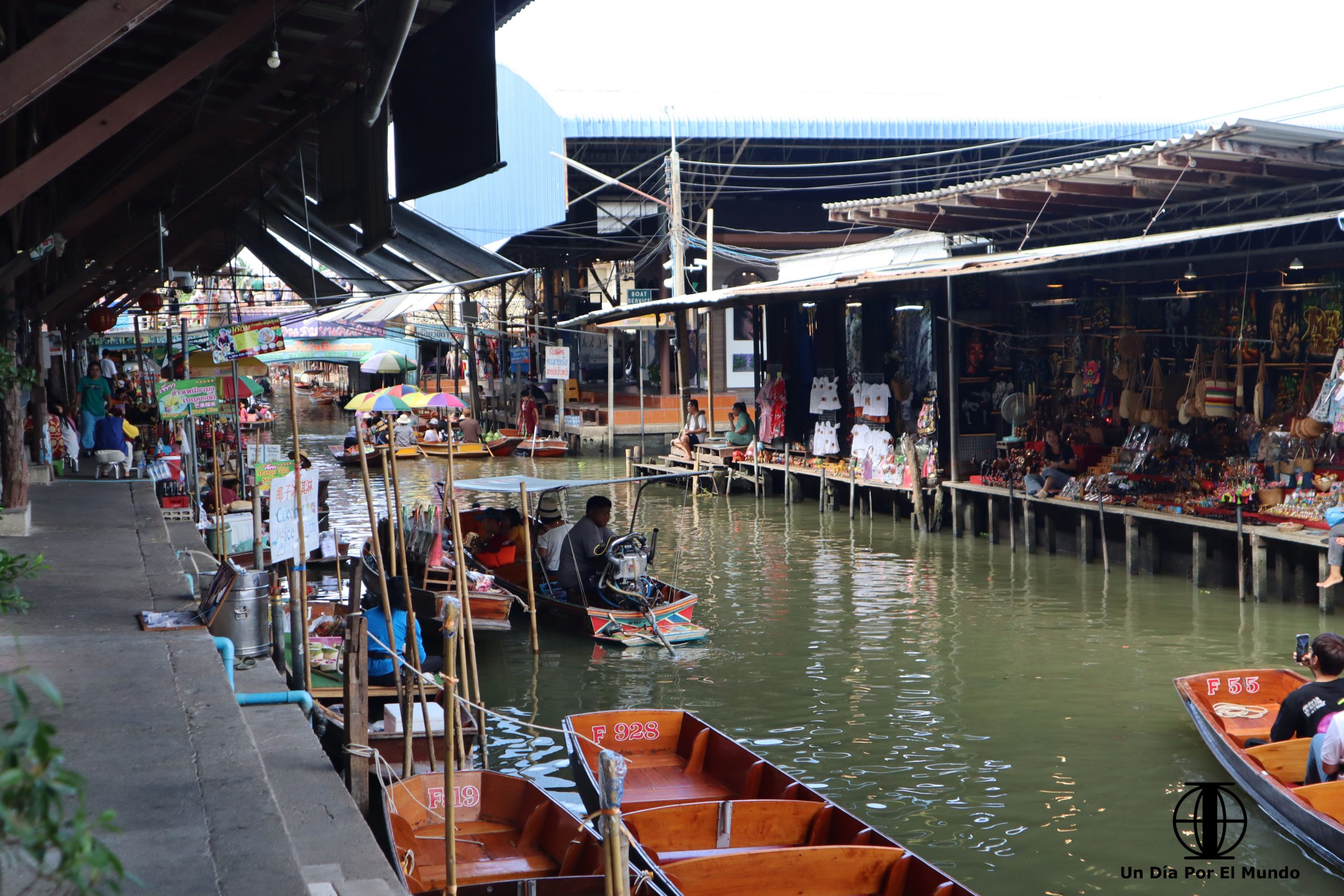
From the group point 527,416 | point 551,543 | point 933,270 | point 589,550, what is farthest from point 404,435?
point 589,550

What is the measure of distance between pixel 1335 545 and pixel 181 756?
11.3 m

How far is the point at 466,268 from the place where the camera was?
39.4 ft

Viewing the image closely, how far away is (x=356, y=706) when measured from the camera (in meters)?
6.54

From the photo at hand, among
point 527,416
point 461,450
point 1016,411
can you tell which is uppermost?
point 1016,411

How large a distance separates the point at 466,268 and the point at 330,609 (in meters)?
3.62

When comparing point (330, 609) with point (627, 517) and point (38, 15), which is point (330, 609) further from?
point (627, 517)

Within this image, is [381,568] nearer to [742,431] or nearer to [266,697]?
[266,697]

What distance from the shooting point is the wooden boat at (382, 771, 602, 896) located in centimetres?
632

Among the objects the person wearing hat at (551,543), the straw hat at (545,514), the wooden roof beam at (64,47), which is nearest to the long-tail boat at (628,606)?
the person wearing hat at (551,543)

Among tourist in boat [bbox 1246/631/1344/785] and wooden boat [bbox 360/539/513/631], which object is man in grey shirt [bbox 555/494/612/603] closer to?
wooden boat [bbox 360/539/513/631]

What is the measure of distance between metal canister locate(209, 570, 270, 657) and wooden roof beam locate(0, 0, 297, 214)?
114 inches

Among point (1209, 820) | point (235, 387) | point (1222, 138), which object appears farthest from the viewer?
point (235, 387)

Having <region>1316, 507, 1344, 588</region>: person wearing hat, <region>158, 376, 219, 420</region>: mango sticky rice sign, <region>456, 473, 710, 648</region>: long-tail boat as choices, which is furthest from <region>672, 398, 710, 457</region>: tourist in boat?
<region>1316, 507, 1344, 588</region>: person wearing hat

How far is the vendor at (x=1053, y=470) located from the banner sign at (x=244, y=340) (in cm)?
1065
